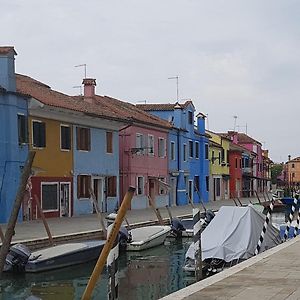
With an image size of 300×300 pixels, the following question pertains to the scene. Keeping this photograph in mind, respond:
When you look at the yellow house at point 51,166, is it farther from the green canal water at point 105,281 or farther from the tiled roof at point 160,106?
the tiled roof at point 160,106

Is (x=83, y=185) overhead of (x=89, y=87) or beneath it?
beneath

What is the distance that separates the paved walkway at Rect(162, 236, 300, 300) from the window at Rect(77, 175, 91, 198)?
20262mm

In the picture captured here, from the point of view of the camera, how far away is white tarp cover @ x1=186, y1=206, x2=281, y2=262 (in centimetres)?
1473

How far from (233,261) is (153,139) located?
2704 cm

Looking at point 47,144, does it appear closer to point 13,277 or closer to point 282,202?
point 13,277

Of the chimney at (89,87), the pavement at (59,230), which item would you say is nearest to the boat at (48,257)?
the pavement at (59,230)

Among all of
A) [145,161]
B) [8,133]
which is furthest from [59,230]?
[145,161]

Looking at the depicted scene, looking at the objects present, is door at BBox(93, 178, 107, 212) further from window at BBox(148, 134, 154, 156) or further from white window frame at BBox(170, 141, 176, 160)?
white window frame at BBox(170, 141, 176, 160)

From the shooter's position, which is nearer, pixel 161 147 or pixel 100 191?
pixel 100 191

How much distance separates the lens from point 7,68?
82.9 ft

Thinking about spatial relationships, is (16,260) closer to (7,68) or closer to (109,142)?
(7,68)

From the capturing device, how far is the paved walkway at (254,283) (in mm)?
8141

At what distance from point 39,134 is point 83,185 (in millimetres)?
5066

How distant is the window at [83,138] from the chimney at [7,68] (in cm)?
628
